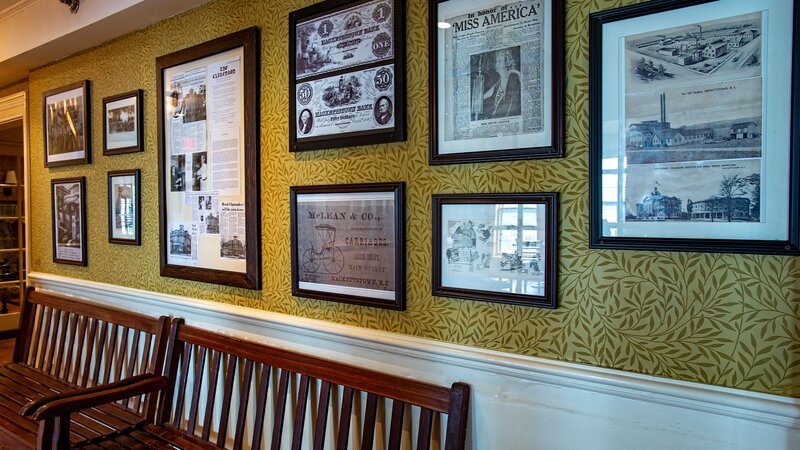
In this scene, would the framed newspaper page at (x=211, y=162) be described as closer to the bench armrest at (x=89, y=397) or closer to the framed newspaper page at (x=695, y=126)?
the bench armrest at (x=89, y=397)

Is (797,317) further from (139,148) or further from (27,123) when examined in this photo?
(27,123)

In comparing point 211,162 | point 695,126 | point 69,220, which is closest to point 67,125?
point 69,220

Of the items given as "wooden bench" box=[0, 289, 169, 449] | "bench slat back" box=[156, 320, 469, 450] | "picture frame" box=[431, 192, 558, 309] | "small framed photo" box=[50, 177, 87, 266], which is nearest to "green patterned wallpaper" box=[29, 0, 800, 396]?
"picture frame" box=[431, 192, 558, 309]

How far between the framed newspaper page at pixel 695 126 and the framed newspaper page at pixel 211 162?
4.59 ft

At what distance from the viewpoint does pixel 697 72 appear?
1149 mm

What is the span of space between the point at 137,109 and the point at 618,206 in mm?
2423

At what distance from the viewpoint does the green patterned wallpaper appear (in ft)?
3.68

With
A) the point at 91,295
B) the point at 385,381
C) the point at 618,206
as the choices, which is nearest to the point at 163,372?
the point at 91,295

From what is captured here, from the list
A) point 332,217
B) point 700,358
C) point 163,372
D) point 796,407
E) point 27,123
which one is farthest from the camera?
point 27,123

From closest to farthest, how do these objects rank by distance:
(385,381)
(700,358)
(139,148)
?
(700,358)
(385,381)
(139,148)

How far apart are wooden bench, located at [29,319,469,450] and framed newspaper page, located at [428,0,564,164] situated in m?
0.73

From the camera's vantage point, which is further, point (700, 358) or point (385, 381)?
point (385, 381)

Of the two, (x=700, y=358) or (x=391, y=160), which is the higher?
(x=391, y=160)

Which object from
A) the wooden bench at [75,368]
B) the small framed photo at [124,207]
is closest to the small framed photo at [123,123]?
the small framed photo at [124,207]
